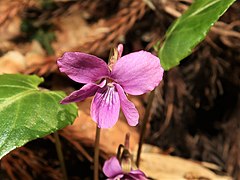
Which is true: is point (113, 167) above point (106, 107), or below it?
below

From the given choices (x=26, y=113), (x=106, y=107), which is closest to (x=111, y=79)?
(x=106, y=107)

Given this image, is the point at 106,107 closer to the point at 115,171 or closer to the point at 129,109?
the point at 129,109

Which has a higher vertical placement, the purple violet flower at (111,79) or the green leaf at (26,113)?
the purple violet flower at (111,79)

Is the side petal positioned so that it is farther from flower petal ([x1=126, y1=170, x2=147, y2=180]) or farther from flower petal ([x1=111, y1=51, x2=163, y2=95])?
flower petal ([x1=126, y1=170, x2=147, y2=180])

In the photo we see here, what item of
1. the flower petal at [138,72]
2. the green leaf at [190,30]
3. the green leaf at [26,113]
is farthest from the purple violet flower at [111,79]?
the green leaf at [190,30]

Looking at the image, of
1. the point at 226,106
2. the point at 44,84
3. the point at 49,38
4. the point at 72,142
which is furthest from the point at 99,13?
the point at 72,142

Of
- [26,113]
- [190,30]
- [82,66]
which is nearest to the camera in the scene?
[82,66]

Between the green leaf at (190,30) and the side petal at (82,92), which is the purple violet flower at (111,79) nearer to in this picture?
the side petal at (82,92)
